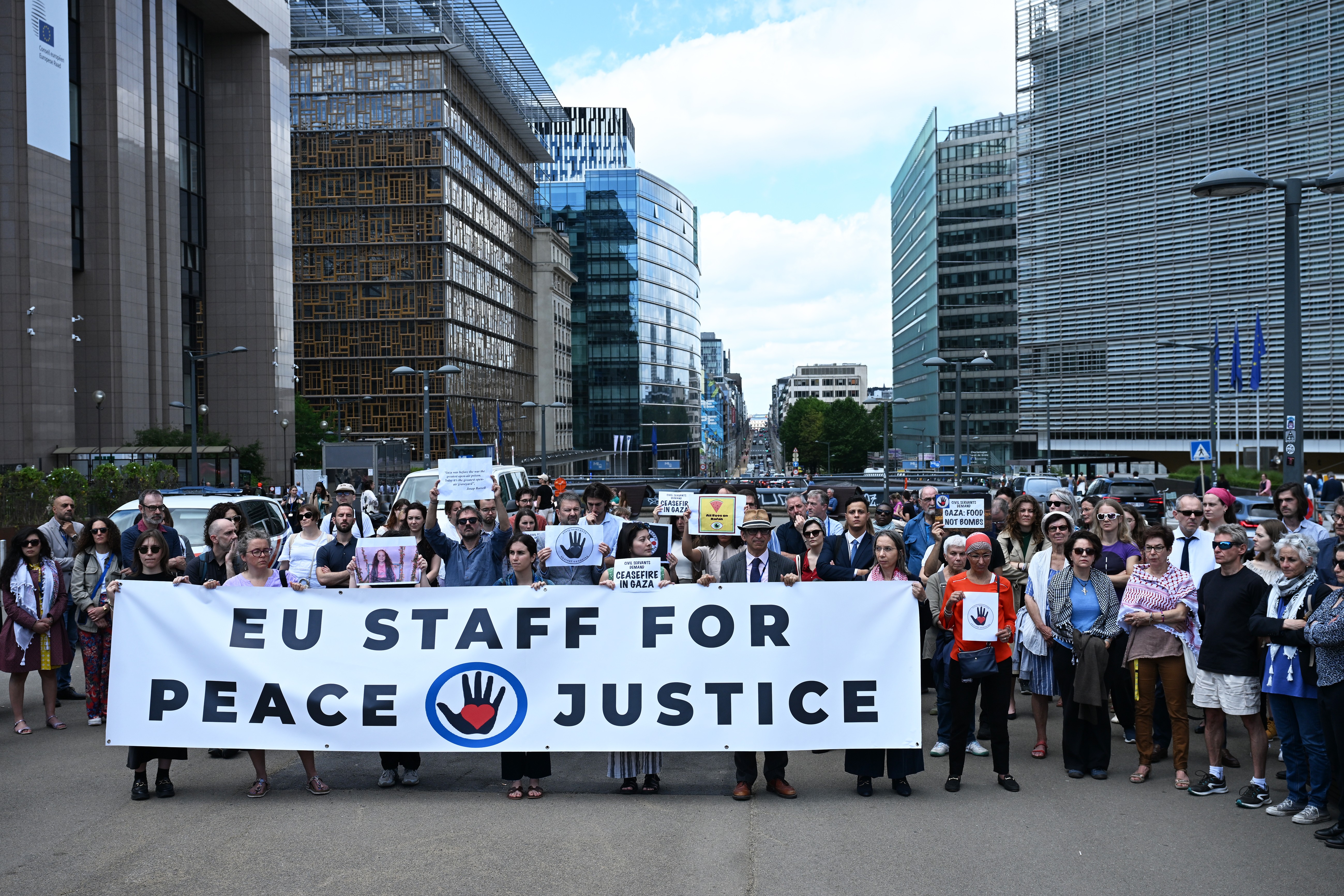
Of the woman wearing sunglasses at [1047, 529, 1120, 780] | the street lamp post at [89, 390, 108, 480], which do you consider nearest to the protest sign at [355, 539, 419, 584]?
the woman wearing sunglasses at [1047, 529, 1120, 780]

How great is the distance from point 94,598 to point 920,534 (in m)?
8.16

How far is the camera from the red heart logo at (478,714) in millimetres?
7746

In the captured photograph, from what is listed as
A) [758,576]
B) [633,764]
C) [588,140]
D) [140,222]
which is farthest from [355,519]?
[588,140]

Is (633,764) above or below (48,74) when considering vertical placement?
below

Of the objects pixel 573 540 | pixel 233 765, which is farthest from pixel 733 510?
pixel 233 765

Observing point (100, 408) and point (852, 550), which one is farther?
point (100, 408)

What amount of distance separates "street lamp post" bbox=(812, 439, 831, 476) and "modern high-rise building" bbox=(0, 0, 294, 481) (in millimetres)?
73620

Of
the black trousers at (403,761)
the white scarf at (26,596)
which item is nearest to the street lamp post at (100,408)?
the white scarf at (26,596)

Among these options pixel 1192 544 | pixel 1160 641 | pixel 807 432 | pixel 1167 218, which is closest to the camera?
pixel 1160 641

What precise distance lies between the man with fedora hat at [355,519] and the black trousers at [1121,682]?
6.19m

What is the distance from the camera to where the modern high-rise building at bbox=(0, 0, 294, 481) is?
46.5 meters

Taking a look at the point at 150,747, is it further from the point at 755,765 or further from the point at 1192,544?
the point at 1192,544

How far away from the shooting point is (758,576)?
8.09m

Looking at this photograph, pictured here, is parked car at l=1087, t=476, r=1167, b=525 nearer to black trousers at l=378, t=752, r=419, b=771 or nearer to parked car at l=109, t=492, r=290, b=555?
parked car at l=109, t=492, r=290, b=555
